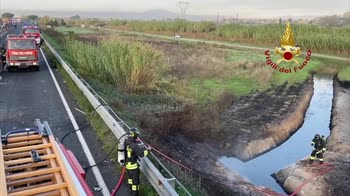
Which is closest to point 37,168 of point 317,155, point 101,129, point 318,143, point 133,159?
point 133,159

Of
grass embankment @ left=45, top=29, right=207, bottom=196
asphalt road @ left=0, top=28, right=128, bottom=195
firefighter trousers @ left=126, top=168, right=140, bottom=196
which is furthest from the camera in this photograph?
asphalt road @ left=0, top=28, right=128, bottom=195

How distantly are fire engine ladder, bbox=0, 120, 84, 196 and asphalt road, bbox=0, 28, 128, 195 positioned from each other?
1.17 metres

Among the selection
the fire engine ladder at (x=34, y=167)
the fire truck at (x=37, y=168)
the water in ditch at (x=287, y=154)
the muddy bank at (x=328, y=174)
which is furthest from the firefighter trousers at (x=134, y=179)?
the water in ditch at (x=287, y=154)

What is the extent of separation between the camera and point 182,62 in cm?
3512

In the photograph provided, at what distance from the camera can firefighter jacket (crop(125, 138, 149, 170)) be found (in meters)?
6.67

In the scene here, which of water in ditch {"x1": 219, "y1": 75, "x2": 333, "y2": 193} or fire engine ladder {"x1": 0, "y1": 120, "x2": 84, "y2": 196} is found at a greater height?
fire engine ladder {"x1": 0, "y1": 120, "x2": 84, "y2": 196}

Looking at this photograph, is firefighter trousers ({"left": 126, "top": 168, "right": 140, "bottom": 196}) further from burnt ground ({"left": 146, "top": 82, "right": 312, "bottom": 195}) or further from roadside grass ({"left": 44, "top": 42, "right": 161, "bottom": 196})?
burnt ground ({"left": 146, "top": 82, "right": 312, "bottom": 195})

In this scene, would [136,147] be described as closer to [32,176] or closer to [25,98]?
[32,176]

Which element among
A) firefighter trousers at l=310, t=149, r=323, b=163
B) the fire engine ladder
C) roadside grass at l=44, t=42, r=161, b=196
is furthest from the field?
firefighter trousers at l=310, t=149, r=323, b=163

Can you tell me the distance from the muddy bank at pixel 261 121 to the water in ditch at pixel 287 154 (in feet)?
0.96

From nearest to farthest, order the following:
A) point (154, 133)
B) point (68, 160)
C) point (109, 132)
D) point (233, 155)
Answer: point (68, 160)
point (109, 132)
point (154, 133)
point (233, 155)

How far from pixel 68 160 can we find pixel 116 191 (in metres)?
1.11

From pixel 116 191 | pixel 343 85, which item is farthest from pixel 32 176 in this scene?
pixel 343 85

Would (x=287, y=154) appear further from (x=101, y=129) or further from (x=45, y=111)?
(x=45, y=111)
